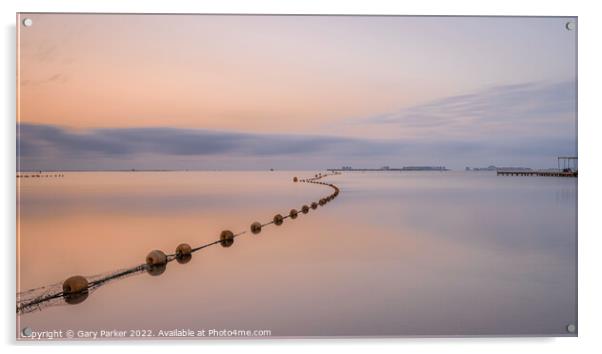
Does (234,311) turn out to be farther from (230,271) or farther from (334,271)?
(334,271)

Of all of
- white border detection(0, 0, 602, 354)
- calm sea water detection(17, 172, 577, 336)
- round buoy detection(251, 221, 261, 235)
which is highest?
white border detection(0, 0, 602, 354)

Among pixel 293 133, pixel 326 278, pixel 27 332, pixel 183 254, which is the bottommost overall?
pixel 27 332

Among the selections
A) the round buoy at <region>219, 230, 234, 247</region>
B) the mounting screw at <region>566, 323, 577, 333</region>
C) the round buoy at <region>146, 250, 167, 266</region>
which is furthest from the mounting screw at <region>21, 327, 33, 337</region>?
the mounting screw at <region>566, 323, 577, 333</region>

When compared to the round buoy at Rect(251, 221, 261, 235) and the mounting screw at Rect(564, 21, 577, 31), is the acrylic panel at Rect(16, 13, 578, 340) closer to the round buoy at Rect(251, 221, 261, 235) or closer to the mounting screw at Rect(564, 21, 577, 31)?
the mounting screw at Rect(564, 21, 577, 31)

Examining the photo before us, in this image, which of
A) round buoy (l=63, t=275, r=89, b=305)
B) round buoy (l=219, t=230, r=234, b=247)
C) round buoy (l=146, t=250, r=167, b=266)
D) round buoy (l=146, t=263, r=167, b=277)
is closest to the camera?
round buoy (l=63, t=275, r=89, b=305)

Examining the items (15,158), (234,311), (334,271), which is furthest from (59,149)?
(334,271)

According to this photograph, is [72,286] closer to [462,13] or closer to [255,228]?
[255,228]

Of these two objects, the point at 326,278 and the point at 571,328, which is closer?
the point at 571,328

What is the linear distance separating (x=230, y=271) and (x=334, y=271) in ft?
3.10

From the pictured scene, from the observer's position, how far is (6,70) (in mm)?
3535

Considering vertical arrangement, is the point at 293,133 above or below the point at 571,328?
above

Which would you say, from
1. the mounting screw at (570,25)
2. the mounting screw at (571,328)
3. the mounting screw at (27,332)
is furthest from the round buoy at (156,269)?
the mounting screw at (570,25)

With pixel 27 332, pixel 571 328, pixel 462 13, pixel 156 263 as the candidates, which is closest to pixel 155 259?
pixel 156 263

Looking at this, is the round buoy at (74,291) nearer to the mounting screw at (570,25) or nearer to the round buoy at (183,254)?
the round buoy at (183,254)
